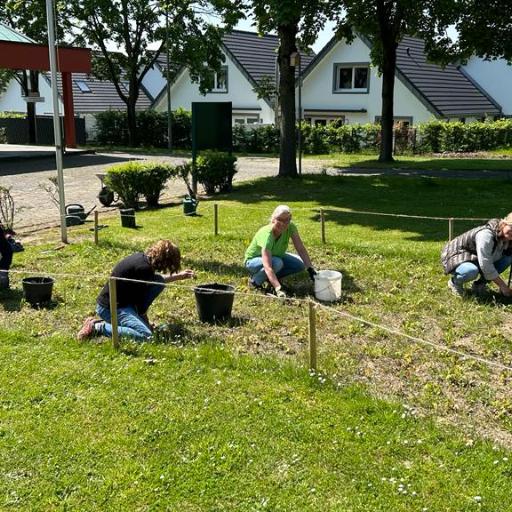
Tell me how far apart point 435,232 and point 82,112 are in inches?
1489

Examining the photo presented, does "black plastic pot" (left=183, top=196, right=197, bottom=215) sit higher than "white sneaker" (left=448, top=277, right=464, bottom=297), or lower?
higher

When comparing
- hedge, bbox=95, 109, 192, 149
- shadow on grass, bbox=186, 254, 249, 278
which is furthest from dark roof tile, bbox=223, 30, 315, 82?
shadow on grass, bbox=186, 254, 249, 278

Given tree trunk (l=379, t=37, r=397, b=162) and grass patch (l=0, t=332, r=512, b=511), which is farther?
tree trunk (l=379, t=37, r=397, b=162)

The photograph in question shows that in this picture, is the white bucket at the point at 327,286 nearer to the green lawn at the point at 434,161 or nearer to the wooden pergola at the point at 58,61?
the green lawn at the point at 434,161

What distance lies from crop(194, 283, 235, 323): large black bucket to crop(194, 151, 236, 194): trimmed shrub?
10.8 m

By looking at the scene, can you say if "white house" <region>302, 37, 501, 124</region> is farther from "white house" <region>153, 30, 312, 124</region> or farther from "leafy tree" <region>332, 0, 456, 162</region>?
"leafy tree" <region>332, 0, 456, 162</region>

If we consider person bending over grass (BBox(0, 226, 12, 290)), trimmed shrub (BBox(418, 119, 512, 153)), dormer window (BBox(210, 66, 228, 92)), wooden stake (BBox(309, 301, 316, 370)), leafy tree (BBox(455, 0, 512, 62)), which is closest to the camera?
wooden stake (BBox(309, 301, 316, 370))

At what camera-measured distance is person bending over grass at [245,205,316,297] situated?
7.94 meters

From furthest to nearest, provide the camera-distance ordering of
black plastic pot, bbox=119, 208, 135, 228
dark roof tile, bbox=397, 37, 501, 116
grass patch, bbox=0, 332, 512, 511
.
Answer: dark roof tile, bbox=397, 37, 501, 116 → black plastic pot, bbox=119, 208, 135, 228 → grass patch, bbox=0, 332, 512, 511

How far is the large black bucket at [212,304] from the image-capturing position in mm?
7230

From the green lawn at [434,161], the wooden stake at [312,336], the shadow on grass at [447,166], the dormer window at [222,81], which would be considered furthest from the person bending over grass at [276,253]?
the dormer window at [222,81]

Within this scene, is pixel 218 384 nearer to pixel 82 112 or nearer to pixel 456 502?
pixel 456 502

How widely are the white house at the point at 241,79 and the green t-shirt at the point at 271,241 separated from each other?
34.6m

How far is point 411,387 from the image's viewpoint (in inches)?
227
